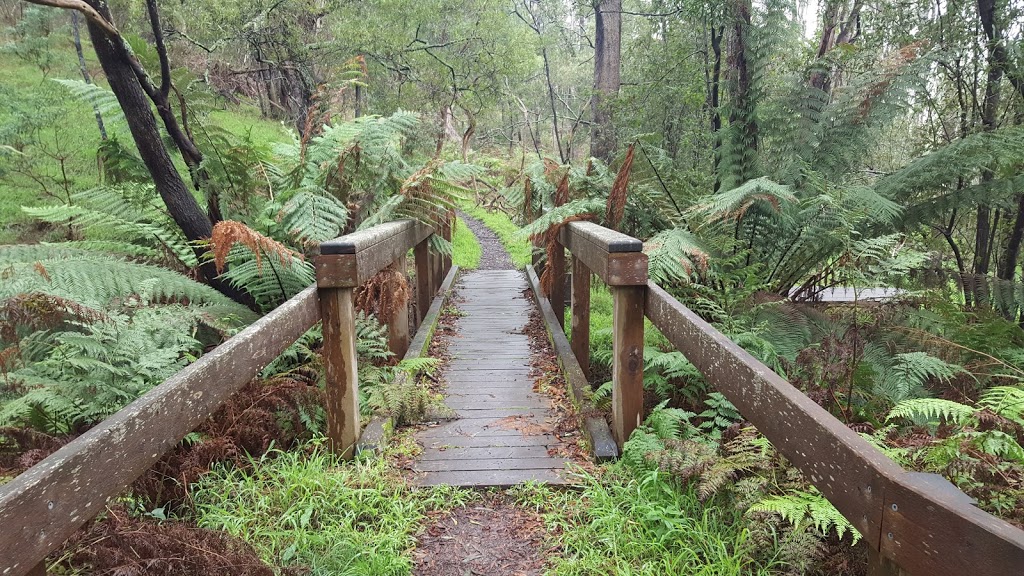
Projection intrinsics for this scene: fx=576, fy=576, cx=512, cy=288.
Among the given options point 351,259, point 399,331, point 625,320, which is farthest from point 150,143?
point 625,320

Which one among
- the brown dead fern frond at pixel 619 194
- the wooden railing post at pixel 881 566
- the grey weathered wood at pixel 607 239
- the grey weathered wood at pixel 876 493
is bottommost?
the wooden railing post at pixel 881 566

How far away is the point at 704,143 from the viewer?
8.66m

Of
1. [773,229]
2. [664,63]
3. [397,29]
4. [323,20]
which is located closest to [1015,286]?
[773,229]

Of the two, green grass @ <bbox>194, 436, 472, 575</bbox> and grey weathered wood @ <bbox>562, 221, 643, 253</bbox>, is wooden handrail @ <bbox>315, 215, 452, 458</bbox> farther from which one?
grey weathered wood @ <bbox>562, 221, 643, 253</bbox>

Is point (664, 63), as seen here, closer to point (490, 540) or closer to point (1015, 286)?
point (1015, 286)

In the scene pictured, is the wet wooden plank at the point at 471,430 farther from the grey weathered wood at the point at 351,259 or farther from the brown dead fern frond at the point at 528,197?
the brown dead fern frond at the point at 528,197

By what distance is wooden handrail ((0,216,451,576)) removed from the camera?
115cm

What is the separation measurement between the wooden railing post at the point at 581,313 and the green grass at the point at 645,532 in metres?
2.08

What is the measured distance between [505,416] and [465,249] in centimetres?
1041

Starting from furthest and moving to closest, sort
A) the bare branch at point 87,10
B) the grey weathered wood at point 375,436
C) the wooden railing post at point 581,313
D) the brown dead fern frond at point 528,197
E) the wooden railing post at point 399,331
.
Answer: the brown dead fern frond at point 528,197 < the wooden railing post at point 581,313 < the wooden railing post at point 399,331 < the bare branch at point 87,10 < the grey weathered wood at point 375,436

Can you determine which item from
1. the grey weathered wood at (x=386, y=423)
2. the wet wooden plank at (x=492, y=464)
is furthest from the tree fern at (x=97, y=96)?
the wet wooden plank at (x=492, y=464)

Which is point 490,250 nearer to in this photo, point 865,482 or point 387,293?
point 387,293

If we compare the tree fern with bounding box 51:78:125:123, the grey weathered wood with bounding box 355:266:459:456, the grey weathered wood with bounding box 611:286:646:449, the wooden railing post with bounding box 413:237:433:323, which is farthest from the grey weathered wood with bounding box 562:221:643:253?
the tree fern with bounding box 51:78:125:123

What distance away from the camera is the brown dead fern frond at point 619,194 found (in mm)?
3996
